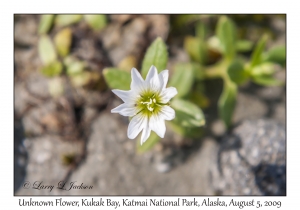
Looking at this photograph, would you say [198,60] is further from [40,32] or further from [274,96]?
[40,32]

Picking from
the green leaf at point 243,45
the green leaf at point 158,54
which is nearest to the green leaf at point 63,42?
the green leaf at point 158,54

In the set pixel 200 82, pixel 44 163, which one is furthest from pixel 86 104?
pixel 200 82

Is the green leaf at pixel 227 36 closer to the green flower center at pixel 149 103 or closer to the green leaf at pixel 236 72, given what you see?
the green leaf at pixel 236 72

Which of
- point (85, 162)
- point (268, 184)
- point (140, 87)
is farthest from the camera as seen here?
point (85, 162)

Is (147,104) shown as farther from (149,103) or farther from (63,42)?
(63,42)

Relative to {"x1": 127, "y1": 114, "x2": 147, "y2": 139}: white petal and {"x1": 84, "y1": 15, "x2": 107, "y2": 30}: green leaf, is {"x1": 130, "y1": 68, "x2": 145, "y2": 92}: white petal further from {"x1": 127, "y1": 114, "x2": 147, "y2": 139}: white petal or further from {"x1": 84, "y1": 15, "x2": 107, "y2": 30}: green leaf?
{"x1": 84, "y1": 15, "x2": 107, "y2": 30}: green leaf

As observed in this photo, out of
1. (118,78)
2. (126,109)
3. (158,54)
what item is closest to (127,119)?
(118,78)
